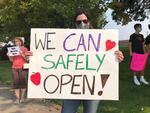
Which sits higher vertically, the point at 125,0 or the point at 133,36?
the point at 125,0

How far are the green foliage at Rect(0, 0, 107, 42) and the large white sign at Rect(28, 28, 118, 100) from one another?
28.2 feet

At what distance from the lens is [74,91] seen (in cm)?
642

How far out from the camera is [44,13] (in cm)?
2067

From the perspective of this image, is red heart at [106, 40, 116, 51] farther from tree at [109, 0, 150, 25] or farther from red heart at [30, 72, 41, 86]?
tree at [109, 0, 150, 25]

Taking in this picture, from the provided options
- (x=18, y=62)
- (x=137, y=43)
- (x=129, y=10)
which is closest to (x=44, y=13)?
(x=129, y=10)

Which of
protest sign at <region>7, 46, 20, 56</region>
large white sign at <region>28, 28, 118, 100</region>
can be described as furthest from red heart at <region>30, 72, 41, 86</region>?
protest sign at <region>7, 46, 20, 56</region>

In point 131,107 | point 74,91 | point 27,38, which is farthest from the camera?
point 27,38

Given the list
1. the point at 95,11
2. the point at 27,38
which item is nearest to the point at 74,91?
the point at 95,11

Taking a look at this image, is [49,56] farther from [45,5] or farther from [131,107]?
[45,5]

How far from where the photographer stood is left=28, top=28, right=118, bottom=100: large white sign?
640cm

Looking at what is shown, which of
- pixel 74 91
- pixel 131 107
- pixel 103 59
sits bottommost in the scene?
pixel 131 107

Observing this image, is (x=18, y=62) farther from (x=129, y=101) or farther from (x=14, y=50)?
(x=129, y=101)

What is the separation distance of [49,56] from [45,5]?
42.4 ft

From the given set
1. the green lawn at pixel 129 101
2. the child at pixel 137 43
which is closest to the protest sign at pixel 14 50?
the green lawn at pixel 129 101
